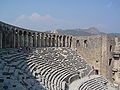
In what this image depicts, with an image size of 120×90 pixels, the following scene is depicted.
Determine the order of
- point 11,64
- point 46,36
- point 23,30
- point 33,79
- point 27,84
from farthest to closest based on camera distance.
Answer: point 46,36
point 23,30
point 11,64
point 33,79
point 27,84

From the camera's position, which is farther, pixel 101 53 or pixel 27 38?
pixel 101 53

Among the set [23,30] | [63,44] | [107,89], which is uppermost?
[23,30]

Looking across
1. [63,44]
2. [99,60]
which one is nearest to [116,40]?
[99,60]

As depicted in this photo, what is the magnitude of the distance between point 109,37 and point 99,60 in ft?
11.1

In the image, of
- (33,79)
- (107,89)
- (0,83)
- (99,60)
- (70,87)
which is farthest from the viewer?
(99,60)

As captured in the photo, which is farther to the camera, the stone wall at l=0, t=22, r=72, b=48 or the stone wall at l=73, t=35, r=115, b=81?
the stone wall at l=73, t=35, r=115, b=81

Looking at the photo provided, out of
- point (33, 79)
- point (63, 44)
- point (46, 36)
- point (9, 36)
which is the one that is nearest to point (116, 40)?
point (63, 44)

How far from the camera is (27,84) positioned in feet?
37.1

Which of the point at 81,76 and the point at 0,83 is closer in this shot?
the point at 0,83

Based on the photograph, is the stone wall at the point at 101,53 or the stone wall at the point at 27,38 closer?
the stone wall at the point at 27,38

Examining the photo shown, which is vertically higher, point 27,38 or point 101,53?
point 27,38

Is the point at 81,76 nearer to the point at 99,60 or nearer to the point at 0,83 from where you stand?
the point at 99,60

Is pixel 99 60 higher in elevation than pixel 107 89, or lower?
higher

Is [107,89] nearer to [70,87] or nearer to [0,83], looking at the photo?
[70,87]
